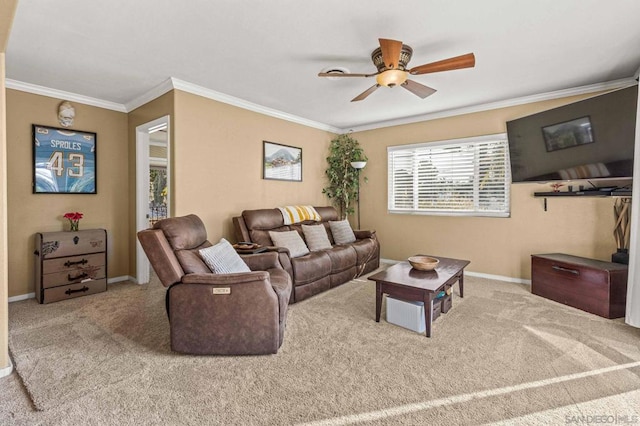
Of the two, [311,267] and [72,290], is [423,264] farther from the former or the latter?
[72,290]

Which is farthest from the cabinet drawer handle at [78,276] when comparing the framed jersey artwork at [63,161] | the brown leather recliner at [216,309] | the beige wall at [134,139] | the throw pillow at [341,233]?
the throw pillow at [341,233]

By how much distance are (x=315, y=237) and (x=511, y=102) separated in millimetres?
3147

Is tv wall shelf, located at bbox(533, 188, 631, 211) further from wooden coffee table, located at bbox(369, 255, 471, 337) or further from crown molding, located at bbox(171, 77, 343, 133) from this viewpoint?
crown molding, located at bbox(171, 77, 343, 133)

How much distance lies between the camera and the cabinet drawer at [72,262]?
131 inches

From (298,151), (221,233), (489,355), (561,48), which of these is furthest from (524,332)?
(298,151)

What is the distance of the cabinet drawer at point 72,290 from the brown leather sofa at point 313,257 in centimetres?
175

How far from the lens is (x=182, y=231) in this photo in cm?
253

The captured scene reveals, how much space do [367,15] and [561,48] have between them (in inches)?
72.4

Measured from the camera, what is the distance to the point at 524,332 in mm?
2557

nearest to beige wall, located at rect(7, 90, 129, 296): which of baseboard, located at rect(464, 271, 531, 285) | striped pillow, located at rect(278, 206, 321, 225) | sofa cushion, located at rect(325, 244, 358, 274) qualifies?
striped pillow, located at rect(278, 206, 321, 225)

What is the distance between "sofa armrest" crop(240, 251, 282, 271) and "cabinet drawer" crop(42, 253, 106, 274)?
6.74ft

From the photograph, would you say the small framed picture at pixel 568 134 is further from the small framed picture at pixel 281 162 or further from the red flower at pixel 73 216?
the red flower at pixel 73 216

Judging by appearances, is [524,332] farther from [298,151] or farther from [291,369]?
[298,151]

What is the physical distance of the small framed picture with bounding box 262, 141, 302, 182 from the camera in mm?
4395
